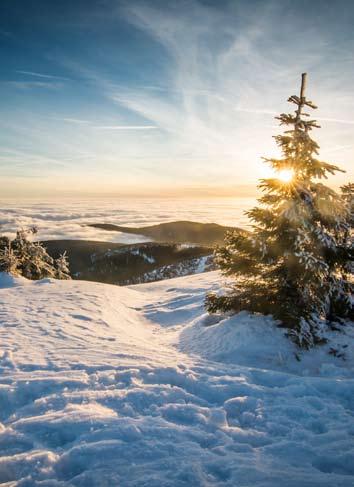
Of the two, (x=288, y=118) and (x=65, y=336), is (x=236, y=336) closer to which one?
(x=65, y=336)

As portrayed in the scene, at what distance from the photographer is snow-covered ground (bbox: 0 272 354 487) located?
12.8ft

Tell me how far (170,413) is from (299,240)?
6576mm

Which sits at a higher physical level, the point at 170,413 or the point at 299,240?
the point at 299,240

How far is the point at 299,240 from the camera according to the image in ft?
30.2

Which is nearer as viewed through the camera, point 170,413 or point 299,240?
point 170,413

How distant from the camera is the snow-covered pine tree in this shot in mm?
9531

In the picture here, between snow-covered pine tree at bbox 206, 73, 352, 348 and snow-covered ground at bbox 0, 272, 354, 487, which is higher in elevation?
snow-covered pine tree at bbox 206, 73, 352, 348

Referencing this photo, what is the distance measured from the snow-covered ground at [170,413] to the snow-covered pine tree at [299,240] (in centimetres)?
119

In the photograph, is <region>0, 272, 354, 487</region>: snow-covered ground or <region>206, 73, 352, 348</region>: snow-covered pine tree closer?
<region>0, 272, 354, 487</region>: snow-covered ground

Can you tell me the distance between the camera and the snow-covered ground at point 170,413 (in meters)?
3.91

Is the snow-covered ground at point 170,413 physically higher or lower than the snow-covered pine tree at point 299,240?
lower

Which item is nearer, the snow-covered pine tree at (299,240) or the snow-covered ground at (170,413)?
the snow-covered ground at (170,413)

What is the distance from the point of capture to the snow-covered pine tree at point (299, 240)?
9.53 meters

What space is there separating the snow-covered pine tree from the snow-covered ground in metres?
1.19
